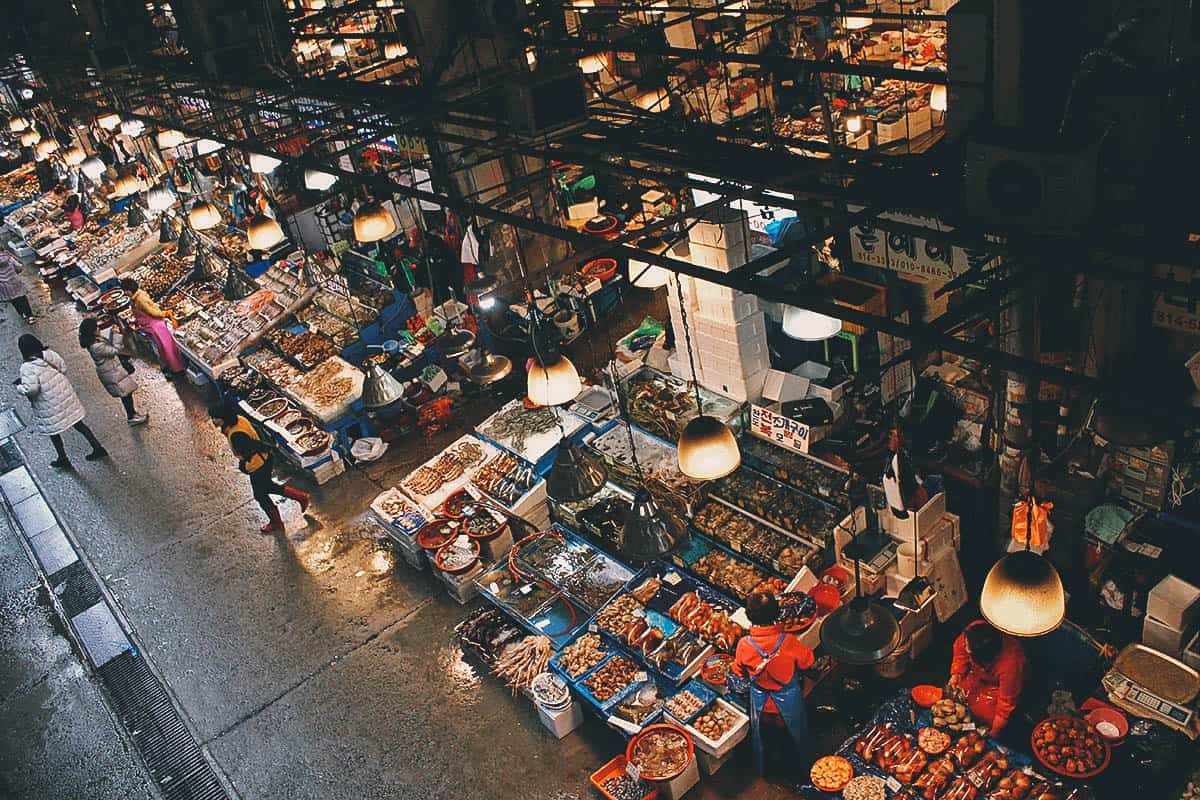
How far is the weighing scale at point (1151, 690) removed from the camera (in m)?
A: 6.68

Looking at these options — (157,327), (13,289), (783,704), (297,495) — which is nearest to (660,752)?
(783,704)

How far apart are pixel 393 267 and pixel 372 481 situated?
11.9 feet

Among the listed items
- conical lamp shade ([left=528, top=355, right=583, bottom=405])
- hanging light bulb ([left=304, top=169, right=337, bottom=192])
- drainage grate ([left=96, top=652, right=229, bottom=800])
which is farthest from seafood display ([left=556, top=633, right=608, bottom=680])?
hanging light bulb ([left=304, top=169, right=337, bottom=192])

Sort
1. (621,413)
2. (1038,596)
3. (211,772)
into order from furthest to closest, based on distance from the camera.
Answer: (621,413) → (211,772) → (1038,596)

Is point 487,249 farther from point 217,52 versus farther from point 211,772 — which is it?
point 211,772

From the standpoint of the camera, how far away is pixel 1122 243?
136 inches

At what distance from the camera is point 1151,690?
682 centimetres

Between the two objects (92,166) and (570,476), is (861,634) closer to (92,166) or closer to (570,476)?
(570,476)

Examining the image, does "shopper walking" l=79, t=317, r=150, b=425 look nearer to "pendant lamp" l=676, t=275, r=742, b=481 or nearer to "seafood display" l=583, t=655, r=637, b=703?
"seafood display" l=583, t=655, r=637, b=703

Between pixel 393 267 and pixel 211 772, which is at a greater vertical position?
pixel 393 267

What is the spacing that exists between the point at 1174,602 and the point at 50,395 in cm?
1284

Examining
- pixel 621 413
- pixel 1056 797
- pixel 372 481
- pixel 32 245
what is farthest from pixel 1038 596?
pixel 32 245

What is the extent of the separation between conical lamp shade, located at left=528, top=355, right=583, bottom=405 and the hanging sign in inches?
124

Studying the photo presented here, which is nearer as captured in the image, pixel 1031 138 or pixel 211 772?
pixel 1031 138
